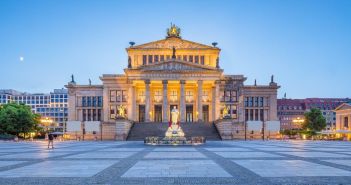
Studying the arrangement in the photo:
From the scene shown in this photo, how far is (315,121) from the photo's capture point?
10269 cm

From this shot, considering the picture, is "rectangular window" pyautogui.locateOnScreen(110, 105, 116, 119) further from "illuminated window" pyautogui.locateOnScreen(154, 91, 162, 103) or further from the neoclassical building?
"illuminated window" pyautogui.locateOnScreen(154, 91, 162, 103)

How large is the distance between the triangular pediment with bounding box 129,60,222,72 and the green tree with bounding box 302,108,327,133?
34345 millimetres

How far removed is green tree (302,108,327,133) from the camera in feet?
335

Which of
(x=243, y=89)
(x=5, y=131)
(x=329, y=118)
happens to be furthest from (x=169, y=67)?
(x=329, y=118)

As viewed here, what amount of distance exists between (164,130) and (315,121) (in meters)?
50.6

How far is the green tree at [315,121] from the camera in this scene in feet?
335

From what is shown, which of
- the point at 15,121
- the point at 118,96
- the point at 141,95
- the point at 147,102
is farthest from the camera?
the point at 141,95

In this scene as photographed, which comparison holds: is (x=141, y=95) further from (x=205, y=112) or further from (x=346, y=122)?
(x=346, y=122)

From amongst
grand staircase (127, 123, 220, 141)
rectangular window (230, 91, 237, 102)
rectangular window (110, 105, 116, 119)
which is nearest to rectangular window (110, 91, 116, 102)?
rectangular window (110, 105, 116, 119)

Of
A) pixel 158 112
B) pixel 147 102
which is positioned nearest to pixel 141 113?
pixel 158 112

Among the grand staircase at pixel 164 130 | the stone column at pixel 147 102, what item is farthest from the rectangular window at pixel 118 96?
the grand staircase at pixel 164 130

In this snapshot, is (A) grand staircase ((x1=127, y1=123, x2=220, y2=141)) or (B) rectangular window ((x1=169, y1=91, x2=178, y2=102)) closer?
(A) grand staircase ((x1=127, y1=123, x2=220, y2=141))

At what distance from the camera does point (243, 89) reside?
96438mm

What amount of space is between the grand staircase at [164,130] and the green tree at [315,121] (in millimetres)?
40009
